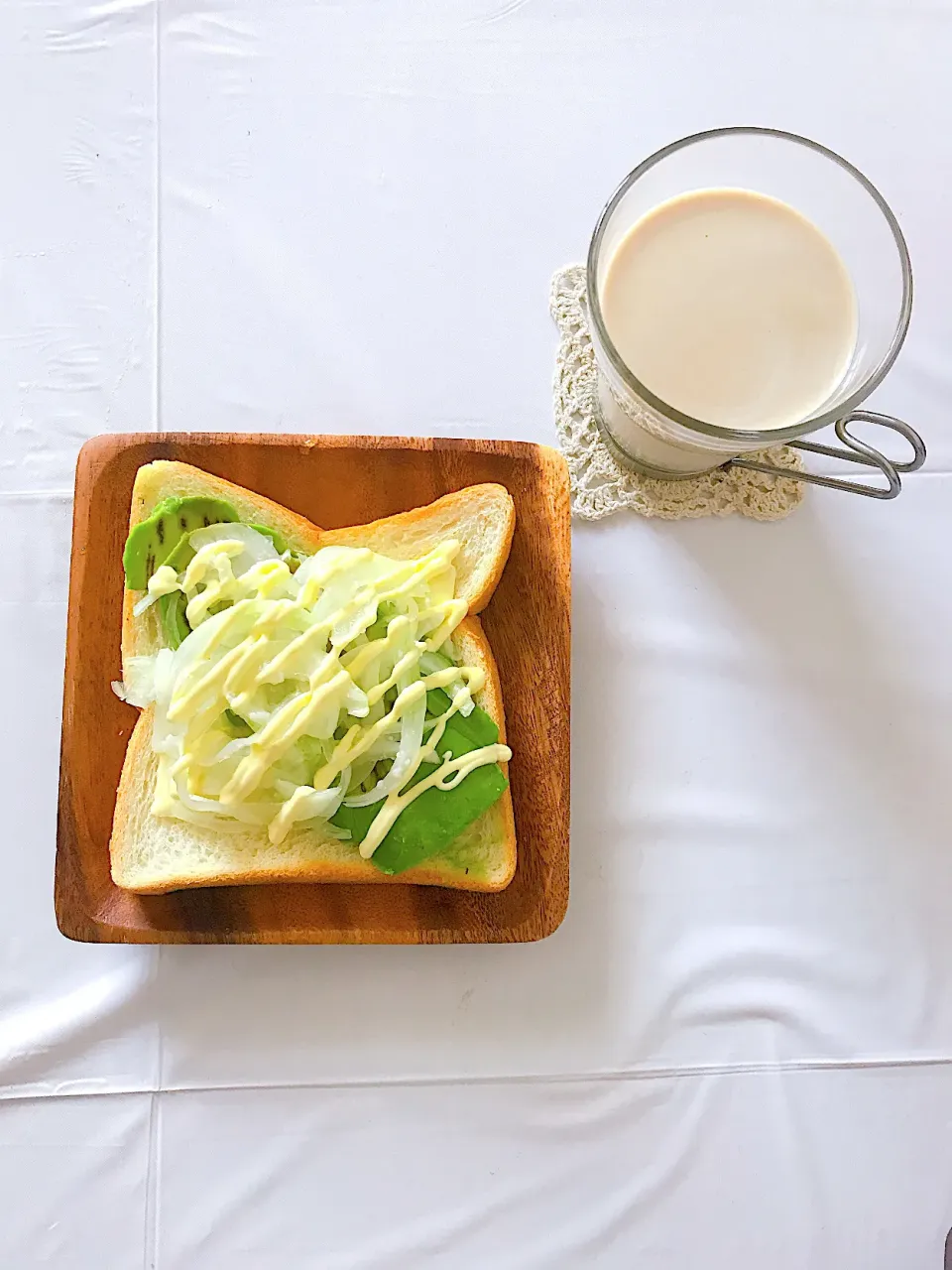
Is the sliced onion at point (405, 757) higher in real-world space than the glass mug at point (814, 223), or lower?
lower

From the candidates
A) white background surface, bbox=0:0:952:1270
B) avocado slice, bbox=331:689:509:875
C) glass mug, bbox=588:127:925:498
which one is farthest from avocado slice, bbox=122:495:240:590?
glass mug, bbox=588:127:925:498

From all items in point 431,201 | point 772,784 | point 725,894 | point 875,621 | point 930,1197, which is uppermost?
point 431,201

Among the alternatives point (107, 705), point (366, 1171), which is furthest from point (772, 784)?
point (107, 705)

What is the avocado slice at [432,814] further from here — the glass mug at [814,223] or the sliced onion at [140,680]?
the glass mug at [814,223]

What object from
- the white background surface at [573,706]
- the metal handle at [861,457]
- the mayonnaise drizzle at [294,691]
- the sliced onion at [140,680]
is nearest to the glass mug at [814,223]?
the metal handle at [861,457]

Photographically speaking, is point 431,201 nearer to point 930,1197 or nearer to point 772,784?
point 772,784

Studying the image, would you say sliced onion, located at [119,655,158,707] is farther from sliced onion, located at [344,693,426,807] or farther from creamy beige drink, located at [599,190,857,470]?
creamy beige drink, located at [599,190,857,470]

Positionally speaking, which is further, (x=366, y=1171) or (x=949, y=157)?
(x=949, y=157)
